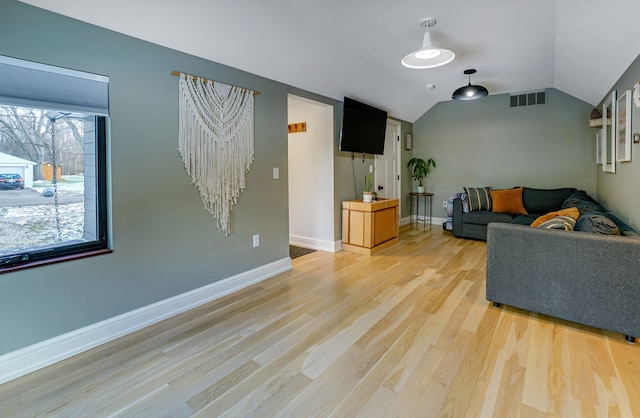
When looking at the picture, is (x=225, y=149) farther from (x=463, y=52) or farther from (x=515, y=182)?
(x=515, y=182)

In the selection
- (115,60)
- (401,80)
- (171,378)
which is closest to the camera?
(171,378)

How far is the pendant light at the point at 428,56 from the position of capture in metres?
2.56

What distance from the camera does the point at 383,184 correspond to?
5641 mm

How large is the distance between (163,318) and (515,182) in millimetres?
5825

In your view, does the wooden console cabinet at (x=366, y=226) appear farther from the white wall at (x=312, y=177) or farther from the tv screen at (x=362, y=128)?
the tv screen at (x=362, y=128)

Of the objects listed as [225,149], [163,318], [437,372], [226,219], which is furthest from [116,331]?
[437,372]

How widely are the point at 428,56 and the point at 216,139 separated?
1.97m

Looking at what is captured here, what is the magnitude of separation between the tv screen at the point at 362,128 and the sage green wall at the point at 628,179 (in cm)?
278

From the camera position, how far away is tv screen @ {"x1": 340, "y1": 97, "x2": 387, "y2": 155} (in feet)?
14.4

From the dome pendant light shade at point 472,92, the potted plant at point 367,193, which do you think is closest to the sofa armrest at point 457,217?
the potted plant at point 367,193

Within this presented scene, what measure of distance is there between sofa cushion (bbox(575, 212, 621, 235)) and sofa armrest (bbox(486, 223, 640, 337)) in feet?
0.37

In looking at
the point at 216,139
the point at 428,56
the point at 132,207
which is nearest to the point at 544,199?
the point at 428,56

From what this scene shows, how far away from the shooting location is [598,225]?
225cm

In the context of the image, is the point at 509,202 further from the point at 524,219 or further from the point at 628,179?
the point at 628,179
